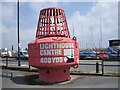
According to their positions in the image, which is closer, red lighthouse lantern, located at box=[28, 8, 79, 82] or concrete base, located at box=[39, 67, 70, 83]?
red lighthouse lantern, located at box=[28, 8, 79, 82]

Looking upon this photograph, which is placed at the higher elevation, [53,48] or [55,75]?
[53,48]

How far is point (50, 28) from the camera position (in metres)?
15.5

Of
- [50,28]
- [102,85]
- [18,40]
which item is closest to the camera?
[102,85]

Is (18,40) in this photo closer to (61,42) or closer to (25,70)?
(25,70)

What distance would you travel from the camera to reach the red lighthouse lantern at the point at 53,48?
1414 centimetres

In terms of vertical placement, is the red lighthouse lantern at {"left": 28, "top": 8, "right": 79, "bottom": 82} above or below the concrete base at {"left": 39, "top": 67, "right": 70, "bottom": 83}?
above

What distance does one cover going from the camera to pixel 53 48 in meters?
14.1

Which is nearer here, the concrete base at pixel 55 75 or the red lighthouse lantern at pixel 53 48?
the red lighthouse lantern at pixel 53 48

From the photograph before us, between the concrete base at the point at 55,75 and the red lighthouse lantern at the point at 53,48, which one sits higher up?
the red lighthouse lantern at the point at 53,48

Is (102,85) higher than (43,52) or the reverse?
the reverse

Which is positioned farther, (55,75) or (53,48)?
(55,75)

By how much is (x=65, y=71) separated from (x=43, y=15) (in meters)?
3.55

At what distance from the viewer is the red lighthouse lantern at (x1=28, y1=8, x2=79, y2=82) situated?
14.1 metres

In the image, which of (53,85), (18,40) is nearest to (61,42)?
(53,85)
